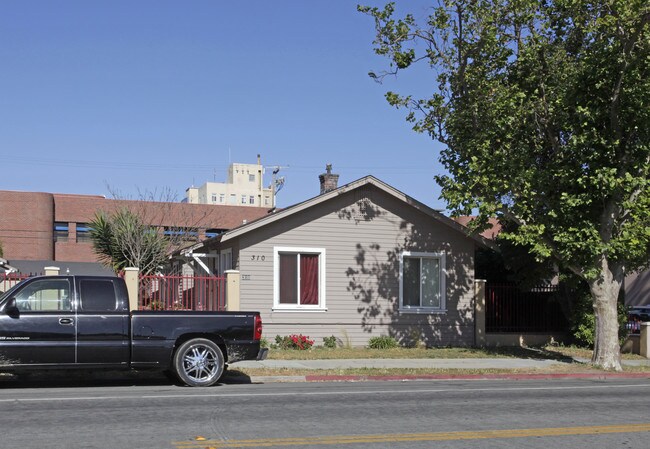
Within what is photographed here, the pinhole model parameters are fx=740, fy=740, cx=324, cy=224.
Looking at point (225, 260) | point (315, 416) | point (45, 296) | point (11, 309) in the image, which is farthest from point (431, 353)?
point (11, 309)

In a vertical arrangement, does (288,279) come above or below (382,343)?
above

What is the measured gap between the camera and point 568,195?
58.5 feet

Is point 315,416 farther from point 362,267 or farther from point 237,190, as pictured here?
point 237,190

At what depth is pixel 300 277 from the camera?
2170 cm

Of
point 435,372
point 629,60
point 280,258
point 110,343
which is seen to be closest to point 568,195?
point 629,60

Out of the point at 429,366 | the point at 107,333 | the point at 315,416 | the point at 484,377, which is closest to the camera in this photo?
the point at 315,416

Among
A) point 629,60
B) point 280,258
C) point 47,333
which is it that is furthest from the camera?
point 280,258

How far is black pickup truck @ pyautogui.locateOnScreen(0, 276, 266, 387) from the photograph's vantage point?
11992 mm

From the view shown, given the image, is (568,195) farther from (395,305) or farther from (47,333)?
(47,333)

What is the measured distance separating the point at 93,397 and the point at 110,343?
1304 millimetres

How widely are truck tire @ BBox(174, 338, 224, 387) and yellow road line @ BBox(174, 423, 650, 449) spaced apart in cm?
500

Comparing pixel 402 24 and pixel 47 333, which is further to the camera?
pixel 402 24

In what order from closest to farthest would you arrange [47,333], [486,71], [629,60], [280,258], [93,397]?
[93,397], [47,333], [629,60], [486,71], [280,258]

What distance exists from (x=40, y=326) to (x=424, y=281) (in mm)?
13298
